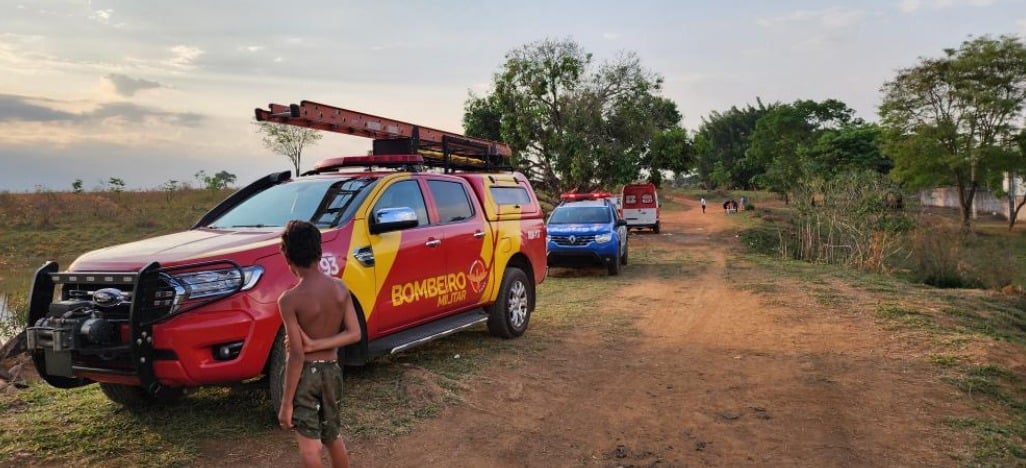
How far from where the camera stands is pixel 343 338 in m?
3.23

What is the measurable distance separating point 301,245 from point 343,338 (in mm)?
500

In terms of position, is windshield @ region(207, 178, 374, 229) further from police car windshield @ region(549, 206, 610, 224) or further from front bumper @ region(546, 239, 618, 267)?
police car windshield @ region(549, 206, 610, 224)

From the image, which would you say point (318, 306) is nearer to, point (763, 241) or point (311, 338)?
point (311, 338)

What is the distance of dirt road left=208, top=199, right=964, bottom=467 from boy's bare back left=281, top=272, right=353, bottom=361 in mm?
1346

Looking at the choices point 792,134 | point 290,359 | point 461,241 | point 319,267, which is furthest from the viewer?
point 792,134

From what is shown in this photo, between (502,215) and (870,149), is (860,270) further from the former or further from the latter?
(870,149)

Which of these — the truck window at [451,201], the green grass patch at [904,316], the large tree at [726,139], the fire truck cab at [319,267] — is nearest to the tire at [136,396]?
the fire truck cab at [319,267]

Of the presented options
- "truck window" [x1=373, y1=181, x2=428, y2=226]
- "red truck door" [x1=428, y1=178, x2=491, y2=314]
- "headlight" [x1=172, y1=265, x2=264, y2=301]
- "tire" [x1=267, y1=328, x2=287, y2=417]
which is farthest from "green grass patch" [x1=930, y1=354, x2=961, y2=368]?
"headlight" [x1=172, y1=265, x2=264, y2=301]

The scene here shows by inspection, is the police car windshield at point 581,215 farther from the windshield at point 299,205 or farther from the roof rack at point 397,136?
the windshield at point 299,205

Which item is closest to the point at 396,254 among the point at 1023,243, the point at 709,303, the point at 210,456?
the point at 210,456

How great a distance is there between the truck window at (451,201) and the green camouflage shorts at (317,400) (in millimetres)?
3250

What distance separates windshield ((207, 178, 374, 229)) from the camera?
532cm

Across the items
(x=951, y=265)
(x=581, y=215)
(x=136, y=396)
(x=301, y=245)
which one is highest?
(x=301, y=245)

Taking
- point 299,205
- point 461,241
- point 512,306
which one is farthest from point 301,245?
point 512,306
